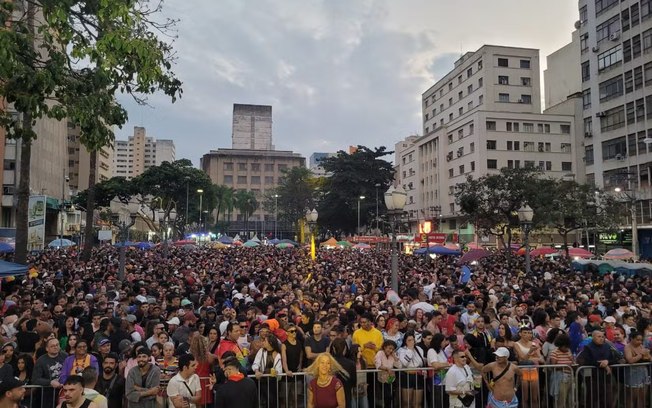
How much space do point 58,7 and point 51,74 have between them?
92cm

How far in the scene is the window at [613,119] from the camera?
1752 inches

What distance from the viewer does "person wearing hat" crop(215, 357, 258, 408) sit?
5.44 metres

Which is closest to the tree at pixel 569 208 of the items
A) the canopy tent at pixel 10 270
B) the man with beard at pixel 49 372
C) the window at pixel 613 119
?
the window at pixel 613 119

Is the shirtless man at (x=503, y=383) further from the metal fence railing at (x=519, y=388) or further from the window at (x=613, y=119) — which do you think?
the window at (x=613, y=119)

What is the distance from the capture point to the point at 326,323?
368 inches

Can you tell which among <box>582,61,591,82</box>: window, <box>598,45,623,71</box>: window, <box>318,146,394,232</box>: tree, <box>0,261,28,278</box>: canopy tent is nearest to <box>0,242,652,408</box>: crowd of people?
<box>0,261,28,278</box>: canopy tent

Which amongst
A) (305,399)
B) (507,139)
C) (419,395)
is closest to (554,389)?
(419,395)

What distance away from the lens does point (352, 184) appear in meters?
69.2

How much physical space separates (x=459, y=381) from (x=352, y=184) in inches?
2469

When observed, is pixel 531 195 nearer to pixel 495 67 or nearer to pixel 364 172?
pixel 495 67

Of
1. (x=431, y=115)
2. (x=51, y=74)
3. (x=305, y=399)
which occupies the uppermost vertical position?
(x=431, y=115)

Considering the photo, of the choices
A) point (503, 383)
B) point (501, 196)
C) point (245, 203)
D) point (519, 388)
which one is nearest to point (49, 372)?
point (503, 383)

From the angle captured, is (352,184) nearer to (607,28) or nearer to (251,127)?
(607,28)

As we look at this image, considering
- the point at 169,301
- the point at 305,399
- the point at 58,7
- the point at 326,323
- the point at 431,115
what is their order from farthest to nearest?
the point at 431,115 < the point at 169,301 < the point at 326,323 < the point at 305,399 < the point at 58,7
